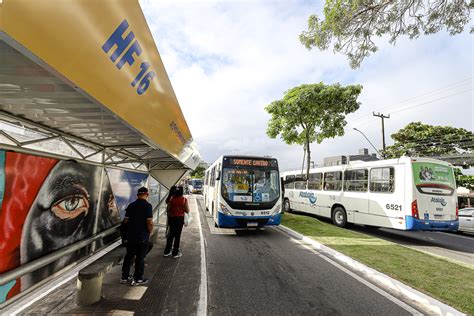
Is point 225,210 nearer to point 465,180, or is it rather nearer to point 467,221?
point 467,221

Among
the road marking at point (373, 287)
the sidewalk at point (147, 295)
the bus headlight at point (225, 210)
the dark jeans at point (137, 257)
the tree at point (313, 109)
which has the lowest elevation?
the sidewalk at point (147, 295)

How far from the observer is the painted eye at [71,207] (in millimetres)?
4895

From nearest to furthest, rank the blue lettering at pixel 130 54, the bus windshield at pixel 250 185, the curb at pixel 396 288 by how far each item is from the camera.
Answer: the blue lettering at pixel 130 54
the curb at pixel 396 288
the bus windshield at pixel 250 185

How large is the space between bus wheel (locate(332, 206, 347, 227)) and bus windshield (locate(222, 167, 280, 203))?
14.0ft

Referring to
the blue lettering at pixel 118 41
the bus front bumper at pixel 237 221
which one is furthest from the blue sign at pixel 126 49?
the bus front bumper at pixel 237 221

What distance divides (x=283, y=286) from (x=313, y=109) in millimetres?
11525

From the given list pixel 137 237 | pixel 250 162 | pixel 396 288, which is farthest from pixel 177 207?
pixel 396 288

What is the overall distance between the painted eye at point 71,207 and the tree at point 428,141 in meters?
28.7

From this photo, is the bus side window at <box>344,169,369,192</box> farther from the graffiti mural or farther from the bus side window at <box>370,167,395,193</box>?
the graffiti mural

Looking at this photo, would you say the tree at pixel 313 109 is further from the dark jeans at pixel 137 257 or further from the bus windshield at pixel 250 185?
the dark jeans at pixel 137 257

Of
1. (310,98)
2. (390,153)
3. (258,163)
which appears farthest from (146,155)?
(390,153)

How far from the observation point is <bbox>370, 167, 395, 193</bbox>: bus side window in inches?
365

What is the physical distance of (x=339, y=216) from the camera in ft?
38.9

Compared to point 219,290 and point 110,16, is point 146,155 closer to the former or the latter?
point 219,290
